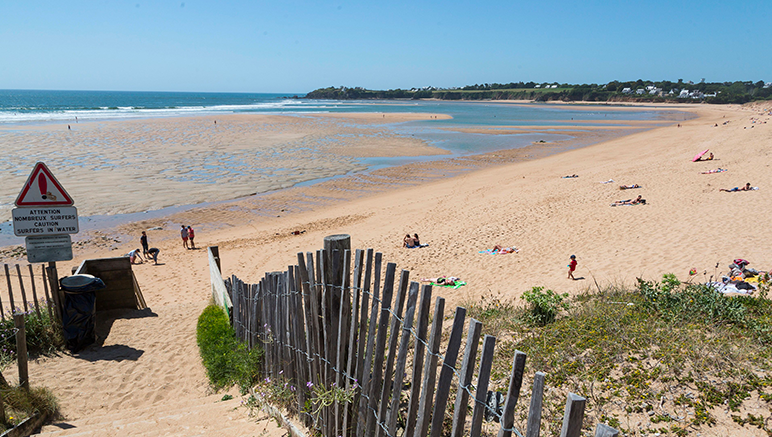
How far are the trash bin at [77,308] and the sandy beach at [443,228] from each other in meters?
0.32

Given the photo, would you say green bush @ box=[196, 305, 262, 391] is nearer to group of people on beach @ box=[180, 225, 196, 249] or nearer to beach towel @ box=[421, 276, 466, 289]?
beach towel @ box=[421, 276, 466, 289]

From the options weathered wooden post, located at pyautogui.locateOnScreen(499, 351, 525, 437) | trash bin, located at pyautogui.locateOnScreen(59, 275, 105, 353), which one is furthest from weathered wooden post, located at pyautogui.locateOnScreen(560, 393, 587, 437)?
trash bin, located at pyautogui.locateOnScreen(59, 275, 105, 353)

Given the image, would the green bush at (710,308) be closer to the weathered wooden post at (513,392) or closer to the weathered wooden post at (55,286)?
the weathered wooden post at (513,392)

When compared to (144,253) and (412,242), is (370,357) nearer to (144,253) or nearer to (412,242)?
(412,242)

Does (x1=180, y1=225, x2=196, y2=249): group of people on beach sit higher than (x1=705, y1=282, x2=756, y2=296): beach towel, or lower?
lower

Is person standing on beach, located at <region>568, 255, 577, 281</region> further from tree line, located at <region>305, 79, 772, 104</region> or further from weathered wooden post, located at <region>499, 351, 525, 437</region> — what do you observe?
tree line, located at <region>305, 79, 772, 104</region>

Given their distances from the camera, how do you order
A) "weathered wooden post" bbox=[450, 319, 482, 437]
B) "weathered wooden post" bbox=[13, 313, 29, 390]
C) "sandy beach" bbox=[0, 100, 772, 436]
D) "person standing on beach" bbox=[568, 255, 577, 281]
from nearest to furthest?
1. "weathered wooden post" bbox=[450, 319, 482, 437]
2. "weathered wooden post" bbox=[13, 313, 29, 390]
3. "sandy beach" bbox=[0, 100, 772, 436]
4. "person standing on beach" bbox=[568, 255, 577, 281]

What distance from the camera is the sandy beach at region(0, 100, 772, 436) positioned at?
22.5ft

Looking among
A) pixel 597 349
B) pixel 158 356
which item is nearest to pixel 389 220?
pixel 158 356

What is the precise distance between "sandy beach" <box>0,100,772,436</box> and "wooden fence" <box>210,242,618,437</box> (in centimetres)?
224

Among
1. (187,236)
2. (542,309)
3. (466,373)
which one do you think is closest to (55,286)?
(466,373)

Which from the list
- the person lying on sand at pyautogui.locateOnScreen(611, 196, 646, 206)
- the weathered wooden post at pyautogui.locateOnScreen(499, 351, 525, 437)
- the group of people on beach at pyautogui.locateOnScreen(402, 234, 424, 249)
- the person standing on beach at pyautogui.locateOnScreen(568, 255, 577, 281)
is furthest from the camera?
the person lying on sand at pyautogui.locateOnScreen(611, 196, 646, 206)

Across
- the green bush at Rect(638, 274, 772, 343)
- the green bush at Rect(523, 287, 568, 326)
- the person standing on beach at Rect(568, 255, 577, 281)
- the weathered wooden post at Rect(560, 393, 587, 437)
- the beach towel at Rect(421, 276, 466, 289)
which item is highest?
the weathered wooden post at Rect(560, 393, 587, 437)

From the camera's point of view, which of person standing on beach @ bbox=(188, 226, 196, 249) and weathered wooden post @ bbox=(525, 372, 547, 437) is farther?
person standing on beach @ bbox=(188, 226, 196, 249)
